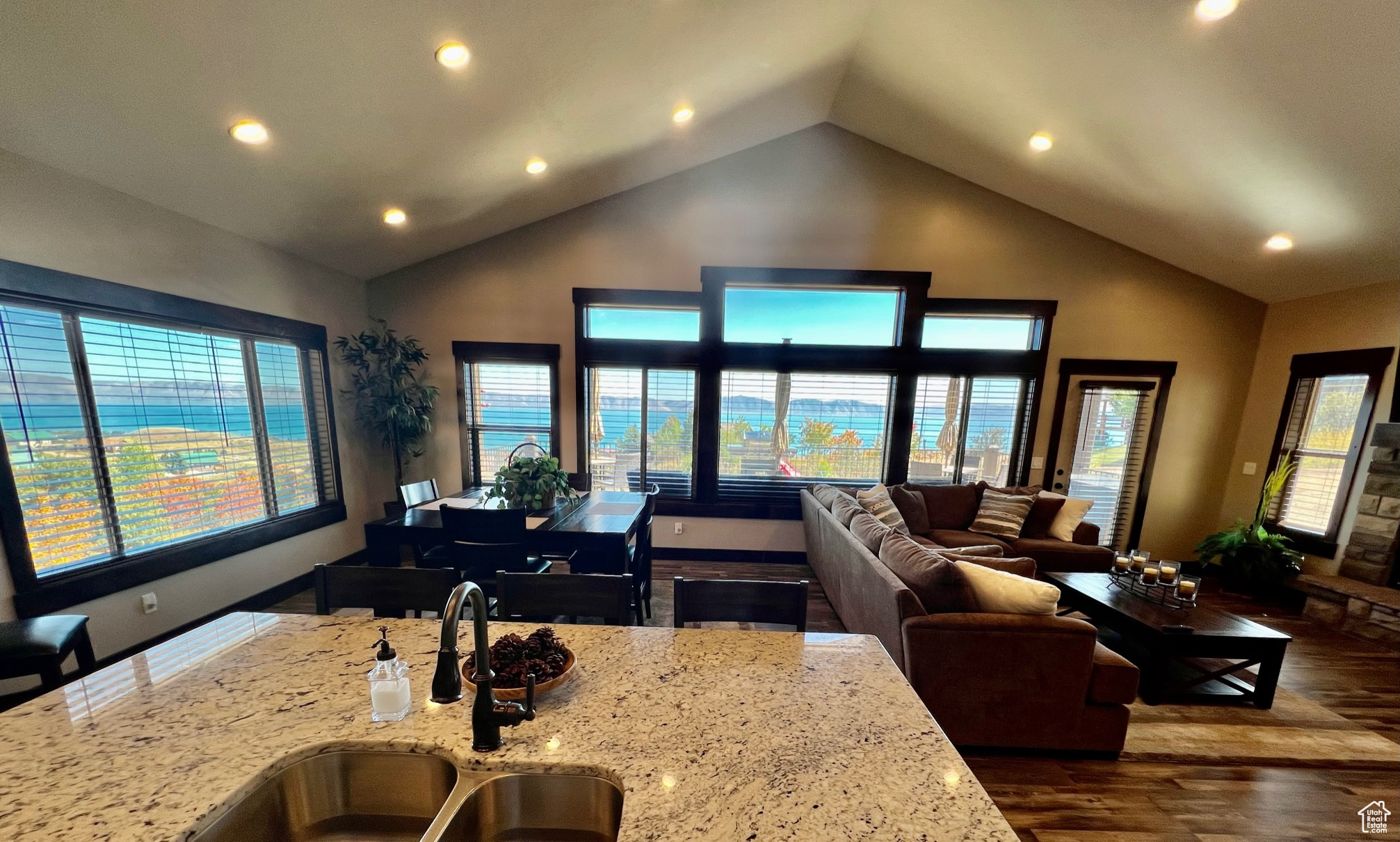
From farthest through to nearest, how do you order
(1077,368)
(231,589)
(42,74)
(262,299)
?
(1077,368), (262,299), (231,589), (42,74)

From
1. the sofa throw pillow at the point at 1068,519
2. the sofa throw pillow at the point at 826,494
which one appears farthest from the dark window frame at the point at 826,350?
the sofa throw pillow at the point at 826,494

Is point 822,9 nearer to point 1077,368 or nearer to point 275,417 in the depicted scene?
point 1077,368

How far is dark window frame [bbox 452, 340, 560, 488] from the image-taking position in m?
4.18

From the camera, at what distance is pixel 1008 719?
1953 mm

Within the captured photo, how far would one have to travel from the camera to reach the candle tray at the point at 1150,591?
2.60 metres

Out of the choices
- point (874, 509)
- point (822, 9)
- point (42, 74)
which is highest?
point (822, 9)

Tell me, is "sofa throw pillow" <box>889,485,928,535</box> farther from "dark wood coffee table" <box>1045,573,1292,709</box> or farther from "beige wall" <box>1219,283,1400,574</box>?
"beige wall" <box>1219,283,1400,574</box>

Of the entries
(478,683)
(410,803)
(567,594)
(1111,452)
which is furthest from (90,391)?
(1111,452)

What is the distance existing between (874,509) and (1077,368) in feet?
8.06

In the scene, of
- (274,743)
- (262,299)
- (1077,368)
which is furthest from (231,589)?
(1077,368)

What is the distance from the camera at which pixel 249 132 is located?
217cm

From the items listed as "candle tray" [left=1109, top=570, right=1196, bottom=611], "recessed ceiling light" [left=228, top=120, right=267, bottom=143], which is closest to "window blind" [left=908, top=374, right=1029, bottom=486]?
"candle tray" [left=1109, top=570, right=1196, bottom=611]

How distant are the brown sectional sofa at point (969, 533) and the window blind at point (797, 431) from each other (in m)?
0.46

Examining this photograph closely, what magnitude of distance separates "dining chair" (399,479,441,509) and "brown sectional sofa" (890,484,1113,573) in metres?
3.85
